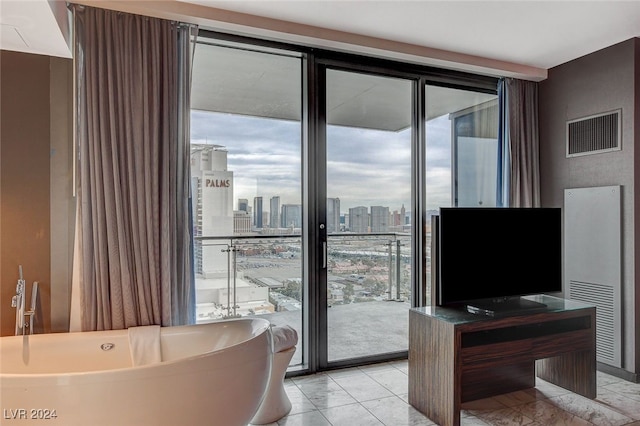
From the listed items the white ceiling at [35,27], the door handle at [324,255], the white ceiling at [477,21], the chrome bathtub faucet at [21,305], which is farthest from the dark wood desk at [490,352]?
the white ceiling at [35,27]

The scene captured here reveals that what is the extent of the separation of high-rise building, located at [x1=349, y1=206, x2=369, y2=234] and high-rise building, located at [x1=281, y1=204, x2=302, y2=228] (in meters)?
0.45

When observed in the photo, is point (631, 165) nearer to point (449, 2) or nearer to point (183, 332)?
point (449, 2)

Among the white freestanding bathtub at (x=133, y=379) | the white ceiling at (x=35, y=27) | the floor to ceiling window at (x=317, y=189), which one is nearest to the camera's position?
the white freestanding bathtub at (x=133, y=379)

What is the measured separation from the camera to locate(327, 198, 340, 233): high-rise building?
3.43m

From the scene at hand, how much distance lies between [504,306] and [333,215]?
4.63 ft

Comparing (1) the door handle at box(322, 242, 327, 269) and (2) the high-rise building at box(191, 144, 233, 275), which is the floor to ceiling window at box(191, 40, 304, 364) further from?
(1) the door handle at box(322, 242, 327, 269)

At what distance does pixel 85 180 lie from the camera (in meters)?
2.55

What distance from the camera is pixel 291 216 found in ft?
11.0

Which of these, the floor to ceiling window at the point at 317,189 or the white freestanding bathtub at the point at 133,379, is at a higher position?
the floor to ceiling window at the point at 317,189

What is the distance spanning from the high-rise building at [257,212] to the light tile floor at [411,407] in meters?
1.19

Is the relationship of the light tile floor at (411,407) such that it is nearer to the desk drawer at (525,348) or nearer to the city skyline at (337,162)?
the desk drawer at (525,348)

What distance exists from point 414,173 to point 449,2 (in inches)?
56.2

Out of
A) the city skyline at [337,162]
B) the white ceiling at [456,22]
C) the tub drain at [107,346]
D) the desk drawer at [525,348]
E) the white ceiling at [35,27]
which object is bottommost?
the desk drawer at [525,348]

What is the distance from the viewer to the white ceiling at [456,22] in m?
2.68
